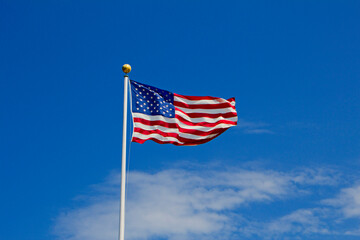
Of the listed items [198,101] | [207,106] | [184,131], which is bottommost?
[184,131]

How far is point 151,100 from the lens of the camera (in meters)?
27.6

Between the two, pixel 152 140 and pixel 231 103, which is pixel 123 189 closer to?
pixel 152 140

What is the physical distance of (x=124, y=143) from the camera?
80.5 ft

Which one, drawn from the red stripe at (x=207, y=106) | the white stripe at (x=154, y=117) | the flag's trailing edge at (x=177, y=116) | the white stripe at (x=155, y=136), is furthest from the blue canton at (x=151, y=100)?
the white stripe at (x=155, y=136)

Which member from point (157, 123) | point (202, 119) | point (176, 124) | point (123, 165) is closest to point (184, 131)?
point (176, 124)

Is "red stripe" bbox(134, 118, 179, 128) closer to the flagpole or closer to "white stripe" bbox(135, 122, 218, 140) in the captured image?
"white stripe" bbox(135, 122, 218, 140)

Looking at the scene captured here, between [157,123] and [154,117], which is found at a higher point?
[154,117]

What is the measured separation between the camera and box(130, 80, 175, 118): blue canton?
2705 centimetres

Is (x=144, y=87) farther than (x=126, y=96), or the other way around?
(x=144, y=87)

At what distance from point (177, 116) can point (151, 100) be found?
5.52 ft

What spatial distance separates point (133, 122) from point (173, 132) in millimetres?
2428

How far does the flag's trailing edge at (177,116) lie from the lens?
26.8 meters

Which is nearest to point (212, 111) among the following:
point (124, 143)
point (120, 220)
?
point (124, 143)

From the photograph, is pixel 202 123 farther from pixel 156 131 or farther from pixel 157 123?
pixel 156 131
